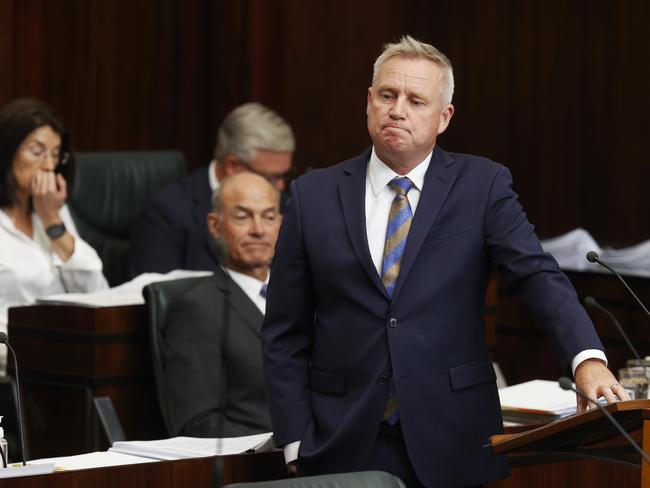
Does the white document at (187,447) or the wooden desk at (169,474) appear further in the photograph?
the white document at (187,447)

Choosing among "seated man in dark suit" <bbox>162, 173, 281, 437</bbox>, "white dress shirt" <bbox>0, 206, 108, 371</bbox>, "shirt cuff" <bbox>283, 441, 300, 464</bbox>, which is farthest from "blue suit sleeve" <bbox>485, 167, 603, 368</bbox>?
"white dress shirt" <bbox>0, 206, 108, 371</bbox>

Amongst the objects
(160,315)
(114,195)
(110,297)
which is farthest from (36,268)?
(114,195)

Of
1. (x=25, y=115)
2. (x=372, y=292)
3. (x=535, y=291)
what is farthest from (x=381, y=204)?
(x=25, y=115)

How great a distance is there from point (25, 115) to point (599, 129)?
96.9 inches

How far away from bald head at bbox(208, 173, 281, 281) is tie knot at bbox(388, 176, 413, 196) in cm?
129

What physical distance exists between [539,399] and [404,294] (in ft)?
3.02

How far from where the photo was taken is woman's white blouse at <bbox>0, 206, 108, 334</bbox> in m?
4.29

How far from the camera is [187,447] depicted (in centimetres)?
276

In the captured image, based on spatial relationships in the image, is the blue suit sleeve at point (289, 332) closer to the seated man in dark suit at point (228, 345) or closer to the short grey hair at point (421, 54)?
the short grey hair at point (421, 54)

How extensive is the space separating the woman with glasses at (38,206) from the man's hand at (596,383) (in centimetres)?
247

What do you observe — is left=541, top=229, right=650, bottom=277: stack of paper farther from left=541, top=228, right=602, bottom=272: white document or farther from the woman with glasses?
the woman with glasses

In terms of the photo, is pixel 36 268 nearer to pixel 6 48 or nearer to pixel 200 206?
pixel 200 206

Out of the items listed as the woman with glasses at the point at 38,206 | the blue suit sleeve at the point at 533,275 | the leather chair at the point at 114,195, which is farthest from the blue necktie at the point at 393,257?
the leather chair at the point at 114,195

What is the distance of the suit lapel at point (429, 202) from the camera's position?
2443mm
